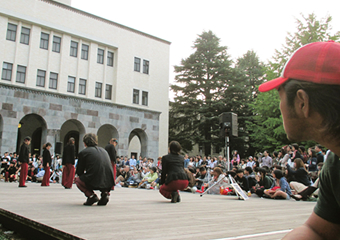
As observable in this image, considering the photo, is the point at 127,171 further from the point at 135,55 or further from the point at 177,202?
the point at 135,55

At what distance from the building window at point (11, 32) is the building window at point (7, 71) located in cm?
219

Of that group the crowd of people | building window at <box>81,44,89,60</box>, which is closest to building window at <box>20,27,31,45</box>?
building window at <box>81,44,89,60</box>

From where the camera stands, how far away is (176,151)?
7.93 metres

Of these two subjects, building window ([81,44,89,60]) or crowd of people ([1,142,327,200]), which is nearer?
crowd of people ([1,142,327,200])

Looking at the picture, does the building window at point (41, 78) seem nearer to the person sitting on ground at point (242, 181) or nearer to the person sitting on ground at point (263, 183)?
the person sitting on ground at point (242, 181)

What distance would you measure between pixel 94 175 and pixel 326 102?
19.5 ft

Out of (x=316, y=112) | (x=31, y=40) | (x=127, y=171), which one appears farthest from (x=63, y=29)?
(x=316, y=112)

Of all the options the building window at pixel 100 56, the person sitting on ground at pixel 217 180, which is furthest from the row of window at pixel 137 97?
the person sitting on ground at pixel 217 180

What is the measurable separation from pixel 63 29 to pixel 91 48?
2.97 meters

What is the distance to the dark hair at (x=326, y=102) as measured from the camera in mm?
1008

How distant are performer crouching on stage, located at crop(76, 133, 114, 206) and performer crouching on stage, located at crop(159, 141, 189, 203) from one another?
1613 mm

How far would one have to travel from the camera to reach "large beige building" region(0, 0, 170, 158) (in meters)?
23.9

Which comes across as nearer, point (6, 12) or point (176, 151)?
point (176, 151)

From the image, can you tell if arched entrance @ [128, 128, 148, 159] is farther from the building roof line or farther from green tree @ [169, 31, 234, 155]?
the building roof line
